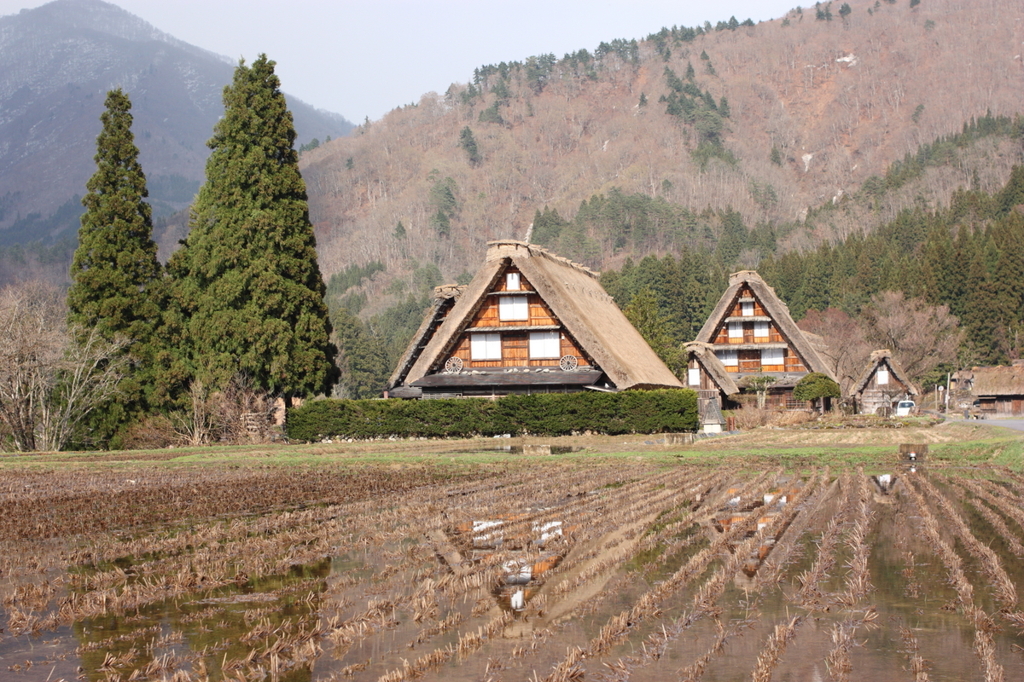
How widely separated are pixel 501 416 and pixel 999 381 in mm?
47649

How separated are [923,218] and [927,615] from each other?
13014 centimetres

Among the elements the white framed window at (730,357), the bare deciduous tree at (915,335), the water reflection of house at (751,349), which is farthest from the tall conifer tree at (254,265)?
the bare deciduous tree at (915,335)

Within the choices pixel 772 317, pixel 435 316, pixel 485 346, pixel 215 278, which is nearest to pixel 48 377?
pixel 215 278

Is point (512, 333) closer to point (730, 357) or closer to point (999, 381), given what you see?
point (730, 357)

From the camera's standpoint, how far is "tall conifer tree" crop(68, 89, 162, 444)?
4016cm

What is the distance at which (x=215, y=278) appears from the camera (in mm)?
42250

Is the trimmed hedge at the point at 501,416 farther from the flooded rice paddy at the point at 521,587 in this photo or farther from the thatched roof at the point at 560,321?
the flooded rice paddy at the point at 521,587

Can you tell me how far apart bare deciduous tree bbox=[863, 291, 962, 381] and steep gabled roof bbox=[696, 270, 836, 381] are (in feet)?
77.1

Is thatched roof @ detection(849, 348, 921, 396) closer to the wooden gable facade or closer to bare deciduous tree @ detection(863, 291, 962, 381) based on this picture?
bare deciduous tree @ detection(863, 291, 962, 381)

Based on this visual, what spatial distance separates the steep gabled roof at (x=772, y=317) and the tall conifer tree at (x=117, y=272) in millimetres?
31909

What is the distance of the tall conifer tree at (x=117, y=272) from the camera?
4016cm

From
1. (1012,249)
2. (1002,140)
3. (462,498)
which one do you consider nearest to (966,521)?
(462,498)

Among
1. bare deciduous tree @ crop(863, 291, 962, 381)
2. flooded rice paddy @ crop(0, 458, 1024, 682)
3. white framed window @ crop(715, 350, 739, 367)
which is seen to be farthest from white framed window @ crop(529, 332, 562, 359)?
bare deciduous tree @ crop(863, 291, 962, 381)

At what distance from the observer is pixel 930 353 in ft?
265
